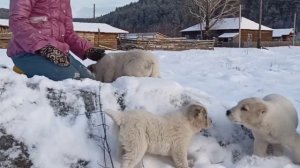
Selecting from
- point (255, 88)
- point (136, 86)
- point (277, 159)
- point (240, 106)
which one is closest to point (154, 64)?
point (136, 86)

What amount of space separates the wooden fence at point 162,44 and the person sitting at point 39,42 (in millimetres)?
21537

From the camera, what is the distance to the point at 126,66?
5.18 m

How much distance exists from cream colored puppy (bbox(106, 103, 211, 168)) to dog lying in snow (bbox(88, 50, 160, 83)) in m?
1.56

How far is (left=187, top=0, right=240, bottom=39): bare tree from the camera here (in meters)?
42.8

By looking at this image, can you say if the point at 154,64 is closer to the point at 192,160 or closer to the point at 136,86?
the point at 136,86

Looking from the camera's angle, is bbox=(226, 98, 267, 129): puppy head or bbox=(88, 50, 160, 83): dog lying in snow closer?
bbox=(226, 98, 267, 129): puppy head

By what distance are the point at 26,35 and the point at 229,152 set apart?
2.41m

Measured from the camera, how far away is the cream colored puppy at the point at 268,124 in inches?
147

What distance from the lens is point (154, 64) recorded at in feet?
17.1

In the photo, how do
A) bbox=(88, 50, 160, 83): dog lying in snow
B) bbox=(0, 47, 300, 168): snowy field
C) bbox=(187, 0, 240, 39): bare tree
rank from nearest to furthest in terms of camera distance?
bbox=(0, 47, 300, 168): snowy field → bbox=(88, 50, 160, 83): dog lying in snow → bbox=(187, 0, 240, 39): bare tree

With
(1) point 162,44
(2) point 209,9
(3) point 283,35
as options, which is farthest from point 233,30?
(1) point 162,44

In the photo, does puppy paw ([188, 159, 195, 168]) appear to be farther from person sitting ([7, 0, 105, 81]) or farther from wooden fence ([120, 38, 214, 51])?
wooden fence ([120, 38, 214, 51])

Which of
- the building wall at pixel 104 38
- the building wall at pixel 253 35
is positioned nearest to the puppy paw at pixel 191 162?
the building wall at pixel 104 38

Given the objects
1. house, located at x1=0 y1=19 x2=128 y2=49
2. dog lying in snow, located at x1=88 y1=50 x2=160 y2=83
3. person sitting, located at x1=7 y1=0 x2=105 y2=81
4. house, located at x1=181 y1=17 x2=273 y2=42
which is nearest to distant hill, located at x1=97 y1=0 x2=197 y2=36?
house, located at x1=181 y1=17 x2=273 y2=42
